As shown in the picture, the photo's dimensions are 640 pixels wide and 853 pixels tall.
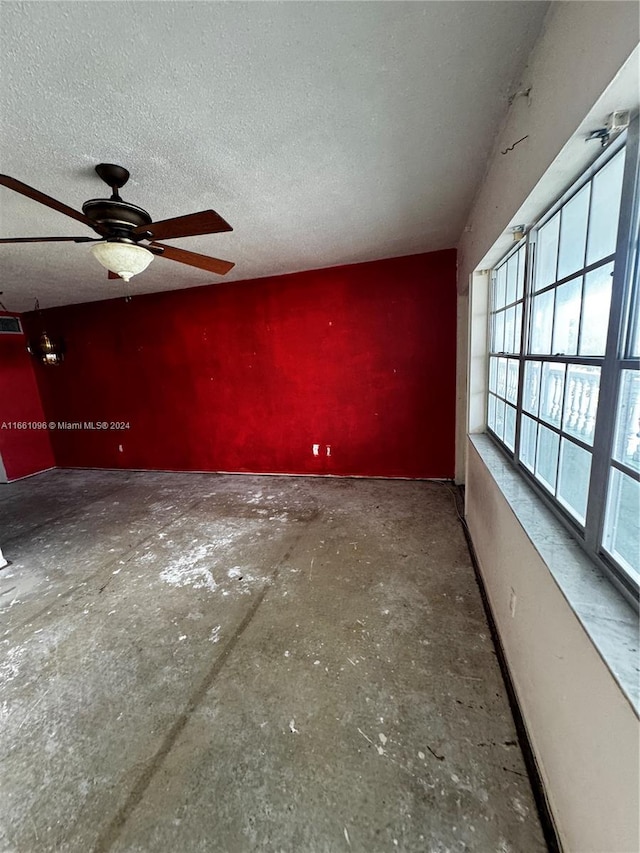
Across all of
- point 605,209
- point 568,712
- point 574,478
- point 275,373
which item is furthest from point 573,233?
point 275,373

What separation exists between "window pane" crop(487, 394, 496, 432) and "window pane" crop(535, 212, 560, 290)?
1120 mm

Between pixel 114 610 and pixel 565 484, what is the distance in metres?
2.62

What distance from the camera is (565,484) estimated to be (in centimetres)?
131

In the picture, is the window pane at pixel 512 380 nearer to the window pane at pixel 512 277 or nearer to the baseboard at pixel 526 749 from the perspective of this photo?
the window pane at pixel 512 277

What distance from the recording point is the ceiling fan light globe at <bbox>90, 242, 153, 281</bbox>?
1.57 meters

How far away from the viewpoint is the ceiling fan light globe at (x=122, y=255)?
5.16ft

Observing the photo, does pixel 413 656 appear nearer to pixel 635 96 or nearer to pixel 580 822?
pixel 580 822

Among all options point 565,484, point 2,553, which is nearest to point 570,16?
point 565,484

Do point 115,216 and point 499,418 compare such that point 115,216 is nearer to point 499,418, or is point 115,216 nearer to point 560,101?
point 560,101

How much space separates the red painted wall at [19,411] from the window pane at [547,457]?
6732mm

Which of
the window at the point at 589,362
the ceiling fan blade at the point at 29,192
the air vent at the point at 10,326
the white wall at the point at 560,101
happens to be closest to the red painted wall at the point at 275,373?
the air vent at the point at 10,326

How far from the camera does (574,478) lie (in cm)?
124

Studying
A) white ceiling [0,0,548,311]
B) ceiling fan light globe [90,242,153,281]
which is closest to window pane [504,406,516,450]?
white ceiling [0,0,548,311]

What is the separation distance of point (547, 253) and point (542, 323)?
32 centimetres
